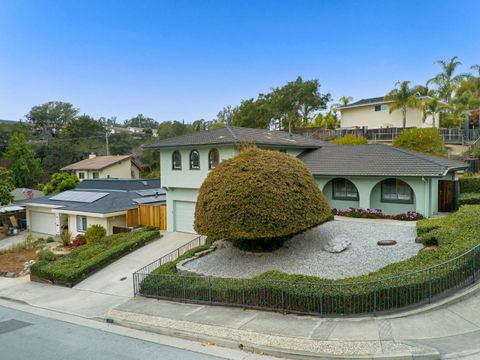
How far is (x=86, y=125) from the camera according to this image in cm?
7850

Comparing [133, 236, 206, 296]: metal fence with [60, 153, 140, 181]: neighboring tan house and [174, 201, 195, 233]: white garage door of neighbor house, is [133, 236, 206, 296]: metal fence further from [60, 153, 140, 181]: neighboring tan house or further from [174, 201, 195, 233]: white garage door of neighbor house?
[60, 153, 140, 181]: neighboring tan house

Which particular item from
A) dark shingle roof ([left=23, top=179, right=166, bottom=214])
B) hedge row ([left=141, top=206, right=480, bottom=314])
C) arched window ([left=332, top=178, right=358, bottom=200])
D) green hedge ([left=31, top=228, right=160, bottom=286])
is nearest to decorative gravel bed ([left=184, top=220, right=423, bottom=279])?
hedge row ([left=141, top=206, right=480, bottom=314])

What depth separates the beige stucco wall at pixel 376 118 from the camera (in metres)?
41.3

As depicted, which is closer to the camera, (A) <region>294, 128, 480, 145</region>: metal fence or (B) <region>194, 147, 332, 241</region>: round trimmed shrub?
(B) <region>194, 147, 332, 241</region>: round trimmed shrub

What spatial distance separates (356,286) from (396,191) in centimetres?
1197

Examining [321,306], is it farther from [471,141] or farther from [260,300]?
[471,141]

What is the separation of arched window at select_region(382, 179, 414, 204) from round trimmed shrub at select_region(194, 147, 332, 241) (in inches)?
273

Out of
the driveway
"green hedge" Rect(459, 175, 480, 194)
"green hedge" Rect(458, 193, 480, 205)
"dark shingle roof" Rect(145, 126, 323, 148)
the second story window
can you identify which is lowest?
the driveway

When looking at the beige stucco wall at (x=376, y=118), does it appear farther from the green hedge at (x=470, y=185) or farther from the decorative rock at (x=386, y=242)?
the decorative rock at (x=386, y=242)

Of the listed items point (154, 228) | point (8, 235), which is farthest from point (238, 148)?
point (8, 235)

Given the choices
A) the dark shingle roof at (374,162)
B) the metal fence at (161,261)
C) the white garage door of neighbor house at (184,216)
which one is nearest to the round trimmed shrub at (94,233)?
the white garage door of neighbor house at (184,216)

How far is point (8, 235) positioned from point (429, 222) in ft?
106

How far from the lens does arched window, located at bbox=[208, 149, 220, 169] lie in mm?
21688

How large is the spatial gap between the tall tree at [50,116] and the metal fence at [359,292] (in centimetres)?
8997
